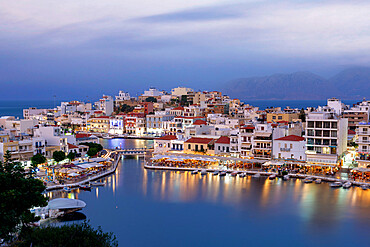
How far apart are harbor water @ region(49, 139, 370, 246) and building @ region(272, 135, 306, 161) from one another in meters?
3.46

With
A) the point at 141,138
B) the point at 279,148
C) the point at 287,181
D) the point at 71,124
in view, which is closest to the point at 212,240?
the point at 287,181

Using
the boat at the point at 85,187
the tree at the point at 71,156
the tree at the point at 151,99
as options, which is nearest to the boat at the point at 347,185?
the boat at the point at 85,187

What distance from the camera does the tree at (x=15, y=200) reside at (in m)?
15.2

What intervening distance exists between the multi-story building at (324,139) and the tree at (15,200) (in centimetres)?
2335

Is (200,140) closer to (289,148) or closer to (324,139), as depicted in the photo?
(289,148)

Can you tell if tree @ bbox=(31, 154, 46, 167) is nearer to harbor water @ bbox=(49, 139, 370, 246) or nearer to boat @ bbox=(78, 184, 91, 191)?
boat @ bbox=(78, 184, 91, 191)

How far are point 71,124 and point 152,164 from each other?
4573 cm

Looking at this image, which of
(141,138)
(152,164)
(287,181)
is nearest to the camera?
(287,181)

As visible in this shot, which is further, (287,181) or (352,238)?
(287,181)

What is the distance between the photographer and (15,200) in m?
16.1

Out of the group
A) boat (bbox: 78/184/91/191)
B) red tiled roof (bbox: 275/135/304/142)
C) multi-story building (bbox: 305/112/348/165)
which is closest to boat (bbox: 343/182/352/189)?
multi-story building (bbox: 305/112/348/165)

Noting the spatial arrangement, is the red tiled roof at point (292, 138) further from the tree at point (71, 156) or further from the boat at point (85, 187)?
the tree at point (71, 156)

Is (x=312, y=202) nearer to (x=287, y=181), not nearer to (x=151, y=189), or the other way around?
(x=287, y=181)

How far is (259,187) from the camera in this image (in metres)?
29.0
